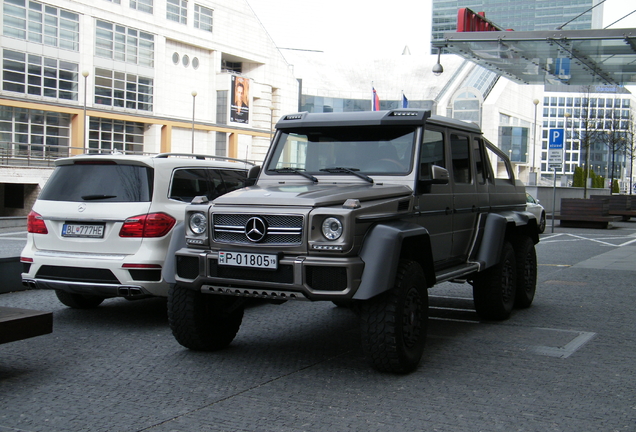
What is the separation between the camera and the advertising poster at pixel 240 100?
66.2 metres

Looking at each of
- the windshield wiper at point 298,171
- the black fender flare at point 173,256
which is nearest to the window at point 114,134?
the windshield wiper at point 298,171

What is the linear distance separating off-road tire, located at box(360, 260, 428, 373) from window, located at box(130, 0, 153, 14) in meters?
54.3

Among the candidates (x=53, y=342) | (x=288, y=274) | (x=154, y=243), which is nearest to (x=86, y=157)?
(x=154, y=243)

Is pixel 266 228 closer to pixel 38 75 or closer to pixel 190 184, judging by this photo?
pixel 190 184

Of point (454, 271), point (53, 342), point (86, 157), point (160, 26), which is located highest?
point (160, 26)

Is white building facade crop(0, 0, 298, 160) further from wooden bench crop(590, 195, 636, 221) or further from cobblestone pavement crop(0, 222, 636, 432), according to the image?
cobblestone pavement crop(0, 222, 636, 432)

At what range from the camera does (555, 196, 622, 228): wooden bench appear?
30.4 meters

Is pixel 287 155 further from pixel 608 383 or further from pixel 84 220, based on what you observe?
pixel 608 383

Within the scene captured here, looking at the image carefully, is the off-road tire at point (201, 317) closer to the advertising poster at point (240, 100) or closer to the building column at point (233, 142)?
the advertising poster at point (240, 100)

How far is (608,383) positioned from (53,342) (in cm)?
482

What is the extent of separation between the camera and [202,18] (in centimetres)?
6406

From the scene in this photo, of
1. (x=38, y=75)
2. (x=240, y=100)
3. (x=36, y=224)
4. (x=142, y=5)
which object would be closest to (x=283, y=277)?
(x=36, y=224)

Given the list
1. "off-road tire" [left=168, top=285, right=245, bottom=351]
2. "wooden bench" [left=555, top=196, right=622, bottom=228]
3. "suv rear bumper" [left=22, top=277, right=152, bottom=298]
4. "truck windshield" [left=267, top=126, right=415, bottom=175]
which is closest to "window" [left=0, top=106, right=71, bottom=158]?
"wooden bench" [left=555, top=196, right=622, bottom=228]

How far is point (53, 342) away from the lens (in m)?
6.92
